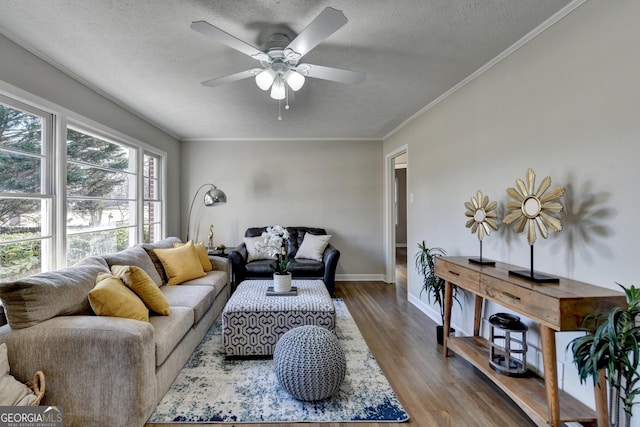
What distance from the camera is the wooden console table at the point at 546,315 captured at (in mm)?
1437

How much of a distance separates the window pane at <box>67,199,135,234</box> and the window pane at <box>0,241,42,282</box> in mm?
392

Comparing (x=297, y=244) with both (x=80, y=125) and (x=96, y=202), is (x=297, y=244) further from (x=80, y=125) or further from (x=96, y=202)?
(x=80, y=125)

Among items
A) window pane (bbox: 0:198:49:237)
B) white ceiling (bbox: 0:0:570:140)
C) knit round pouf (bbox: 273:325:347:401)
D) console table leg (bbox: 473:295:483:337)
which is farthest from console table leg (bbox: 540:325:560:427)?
window pane (bbox: 0:198:49:237)

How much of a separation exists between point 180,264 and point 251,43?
7.85 feet

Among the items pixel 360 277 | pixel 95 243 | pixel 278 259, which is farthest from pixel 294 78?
pixel 360 277

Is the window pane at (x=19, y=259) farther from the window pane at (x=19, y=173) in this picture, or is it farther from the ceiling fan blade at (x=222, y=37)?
the ceiling fan blade at (x=222, y=37)

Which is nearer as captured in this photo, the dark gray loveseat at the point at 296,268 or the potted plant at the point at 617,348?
the potted plant at the point at 617,348

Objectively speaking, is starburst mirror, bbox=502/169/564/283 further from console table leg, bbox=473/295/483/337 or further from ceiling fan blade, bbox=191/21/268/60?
ceiling fan blade, bbox=191/21/268/60

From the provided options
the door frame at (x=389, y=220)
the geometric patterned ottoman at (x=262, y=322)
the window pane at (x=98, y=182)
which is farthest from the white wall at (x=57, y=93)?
the door frame at (x=389, y=220)

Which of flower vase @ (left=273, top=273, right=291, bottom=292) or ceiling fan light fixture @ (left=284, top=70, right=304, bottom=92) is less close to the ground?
ceiling fan light fixture @ (left=284, top=70, right=304, bottom=92)

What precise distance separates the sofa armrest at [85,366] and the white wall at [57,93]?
5.70 feet

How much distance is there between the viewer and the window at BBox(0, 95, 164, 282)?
2.14 m

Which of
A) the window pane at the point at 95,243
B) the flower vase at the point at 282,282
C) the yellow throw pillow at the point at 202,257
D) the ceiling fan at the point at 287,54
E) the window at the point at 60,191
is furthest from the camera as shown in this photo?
the yellow throw pillow at the point at 202,257

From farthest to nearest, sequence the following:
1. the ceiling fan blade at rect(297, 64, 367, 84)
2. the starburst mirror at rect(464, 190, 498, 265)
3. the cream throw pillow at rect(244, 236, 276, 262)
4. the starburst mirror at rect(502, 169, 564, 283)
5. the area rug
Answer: the cream throw pillow at rect(244, 236, 276, 262)
the starburst mirror at rect(464, 190, 498, 265)
the ceiling fan blade at rect(297, 64, 367, 84)
the area rug
the starburst mirror at rect(502, 169, 564, 283)
